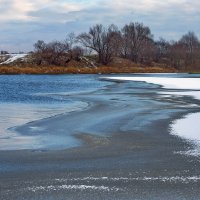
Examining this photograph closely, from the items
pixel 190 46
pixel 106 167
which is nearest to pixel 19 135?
pixel 106 167

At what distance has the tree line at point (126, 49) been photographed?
409ft

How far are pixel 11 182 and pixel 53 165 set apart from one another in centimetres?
162

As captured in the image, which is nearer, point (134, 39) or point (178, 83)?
point (178, 83)

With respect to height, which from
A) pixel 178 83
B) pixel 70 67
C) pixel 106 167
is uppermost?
pixel 70 67

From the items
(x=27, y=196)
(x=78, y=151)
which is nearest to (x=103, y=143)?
(x=78, y=151)

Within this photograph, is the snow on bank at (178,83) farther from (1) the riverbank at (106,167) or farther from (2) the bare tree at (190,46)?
(2) the bare tree at (190,46)

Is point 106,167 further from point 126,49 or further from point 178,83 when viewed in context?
point 126,49

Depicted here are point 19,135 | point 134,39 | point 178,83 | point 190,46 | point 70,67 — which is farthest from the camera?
point 190,46

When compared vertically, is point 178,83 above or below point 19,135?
below

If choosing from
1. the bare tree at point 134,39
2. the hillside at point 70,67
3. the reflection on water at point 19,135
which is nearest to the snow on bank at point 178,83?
the reflection on water at point 19,135

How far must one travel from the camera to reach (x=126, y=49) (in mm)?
153750

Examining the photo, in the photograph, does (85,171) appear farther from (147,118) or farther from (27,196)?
(147,118)

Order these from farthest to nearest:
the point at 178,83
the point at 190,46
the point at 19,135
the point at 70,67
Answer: the point at 190,46 → the point at 70,67 → the point at 178,83 → the point at 19,135

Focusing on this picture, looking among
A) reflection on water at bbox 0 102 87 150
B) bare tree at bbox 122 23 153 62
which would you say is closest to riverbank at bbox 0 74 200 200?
reflection on water at bbox 0 102 87 150
